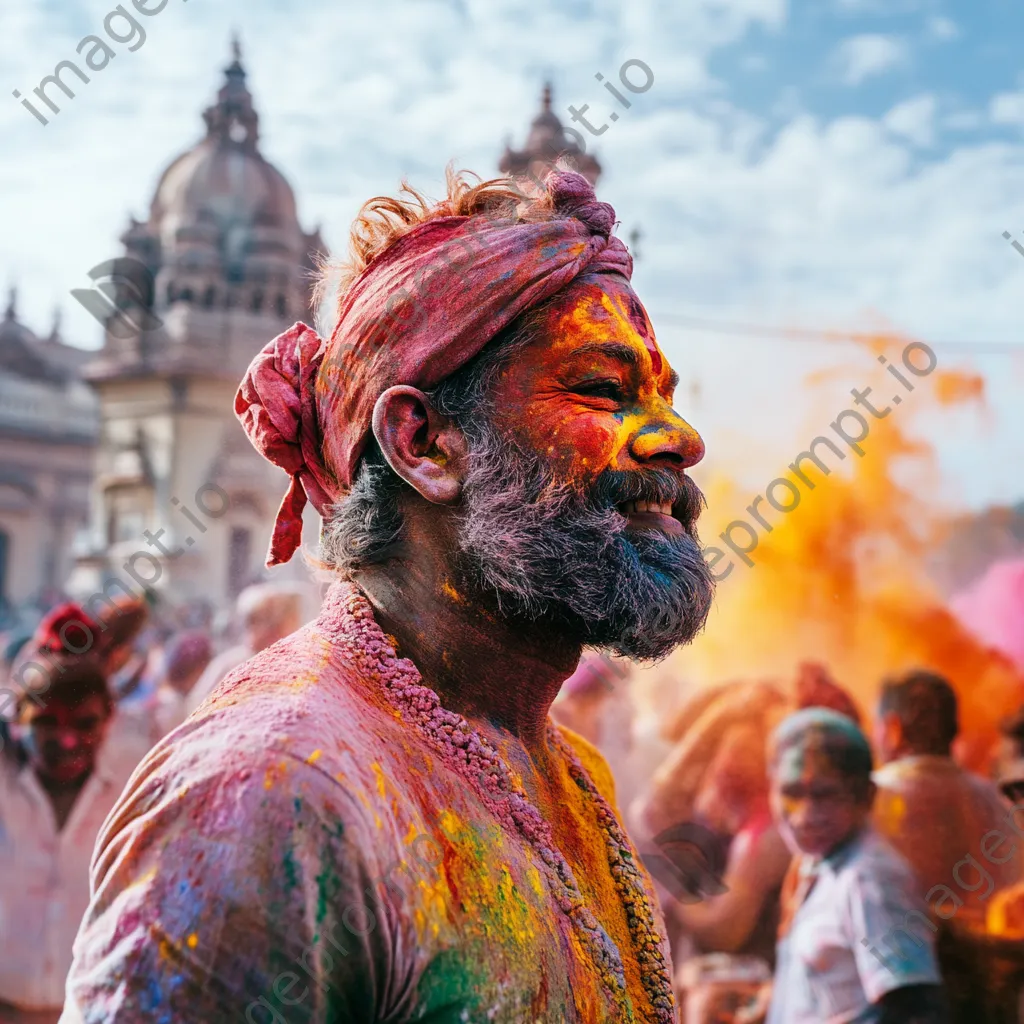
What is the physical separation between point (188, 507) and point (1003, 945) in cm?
2688

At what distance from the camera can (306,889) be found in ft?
4.57

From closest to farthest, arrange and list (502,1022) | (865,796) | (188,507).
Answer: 1. (502,1022)
2. (865,796)
3. (188,507)

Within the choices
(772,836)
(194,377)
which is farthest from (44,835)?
(194,377)

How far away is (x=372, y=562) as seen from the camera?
199 cm

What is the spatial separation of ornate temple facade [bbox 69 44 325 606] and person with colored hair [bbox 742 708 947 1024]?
24.5 m

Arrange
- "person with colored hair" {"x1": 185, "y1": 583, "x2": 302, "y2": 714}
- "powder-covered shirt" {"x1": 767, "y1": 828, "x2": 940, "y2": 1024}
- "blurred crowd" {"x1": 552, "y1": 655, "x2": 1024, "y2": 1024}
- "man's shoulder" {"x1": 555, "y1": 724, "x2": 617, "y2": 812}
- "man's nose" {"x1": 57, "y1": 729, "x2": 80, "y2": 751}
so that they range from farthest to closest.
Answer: "person with colored hair" {"x1": 185, "y1": 583, "x2": 302, "y2": 714} → "man's nose" {"x1": 57, "y1": 729, "x2": 80, "y2": 751} → "blurred crowd" {"x1": 552, "y1": 655, "x2": 1024, "y2": 1024} → "powder-covered shirt" {"x1": 767, "y1": 828, "x2": 940, "y2": 1024} → "man's shoulder" {"x1": 555, "y1": 724, "x2": 617, "y2": 812}

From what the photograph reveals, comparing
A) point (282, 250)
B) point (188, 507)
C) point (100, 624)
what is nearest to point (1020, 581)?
point (100, 624)

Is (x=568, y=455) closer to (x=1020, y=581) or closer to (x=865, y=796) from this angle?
(x=865, y=796)

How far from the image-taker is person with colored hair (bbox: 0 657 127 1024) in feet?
20.7

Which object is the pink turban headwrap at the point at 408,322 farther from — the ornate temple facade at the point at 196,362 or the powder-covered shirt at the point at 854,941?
the ornate temple facade at the point at 196,362

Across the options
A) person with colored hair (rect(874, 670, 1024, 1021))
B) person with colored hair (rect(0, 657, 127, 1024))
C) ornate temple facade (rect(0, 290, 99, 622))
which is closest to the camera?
person with colored hair (rect(874, 670, 1024, 1021))

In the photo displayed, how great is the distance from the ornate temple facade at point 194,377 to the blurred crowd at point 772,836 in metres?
22.9

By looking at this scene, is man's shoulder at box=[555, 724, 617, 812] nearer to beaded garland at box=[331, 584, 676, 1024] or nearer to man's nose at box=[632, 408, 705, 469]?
beaded garland at box=[331, 584, 676, 1024]

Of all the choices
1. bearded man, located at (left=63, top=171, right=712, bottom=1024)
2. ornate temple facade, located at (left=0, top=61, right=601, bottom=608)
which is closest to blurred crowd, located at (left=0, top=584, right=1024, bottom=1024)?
bearded man, located at (left=63, top=171, right=712, bottom=1024)
